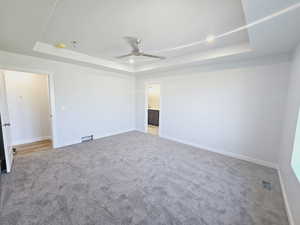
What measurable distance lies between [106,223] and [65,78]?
12.1 feet

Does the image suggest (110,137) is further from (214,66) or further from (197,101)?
(214,66)

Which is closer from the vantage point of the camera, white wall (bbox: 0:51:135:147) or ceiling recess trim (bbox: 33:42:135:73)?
ceiling recess trim (bbox: 33:42:135:73)

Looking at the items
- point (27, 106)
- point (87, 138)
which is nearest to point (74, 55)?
point (27, 106)

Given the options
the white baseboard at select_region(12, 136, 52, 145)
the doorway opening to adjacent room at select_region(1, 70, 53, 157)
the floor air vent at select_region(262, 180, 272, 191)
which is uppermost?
the doorway opening to adjacent room at select_region(1, 70, 53, 157)

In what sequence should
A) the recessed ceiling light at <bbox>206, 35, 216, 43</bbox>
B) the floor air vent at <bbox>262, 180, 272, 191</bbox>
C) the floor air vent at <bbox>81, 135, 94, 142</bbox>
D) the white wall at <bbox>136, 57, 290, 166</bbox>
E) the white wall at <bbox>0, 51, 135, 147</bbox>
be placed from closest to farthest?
the floor air vent at <bbox>262, 180, 272, 191</bbox> < the recessed ceiling light at <bbox>206, 35, 216, 43</bbox> < the white wall at <bbox>136, 57, 290, 166</bbox> < the white wall at <bbox>0, 51, 135, 147</bbox> < the floor air vent at <bbox>81, 135, 94, 142</bbox>

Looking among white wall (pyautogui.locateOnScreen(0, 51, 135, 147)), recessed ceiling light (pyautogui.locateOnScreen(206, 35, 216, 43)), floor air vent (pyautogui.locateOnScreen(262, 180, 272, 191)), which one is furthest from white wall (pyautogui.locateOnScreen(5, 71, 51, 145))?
floor air vent (pyautogui.locateOnScreen(262, 180, 272, 191))

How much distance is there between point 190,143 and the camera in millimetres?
4242

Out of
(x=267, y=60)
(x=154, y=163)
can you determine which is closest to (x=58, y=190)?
(x=154, y=163)

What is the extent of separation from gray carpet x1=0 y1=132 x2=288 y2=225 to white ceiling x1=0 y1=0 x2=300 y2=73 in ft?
7.65

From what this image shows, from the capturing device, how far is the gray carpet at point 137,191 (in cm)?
163

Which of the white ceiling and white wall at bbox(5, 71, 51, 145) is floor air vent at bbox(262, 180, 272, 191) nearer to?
the white ceiling

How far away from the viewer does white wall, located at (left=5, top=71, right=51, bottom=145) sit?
3869 millimetres

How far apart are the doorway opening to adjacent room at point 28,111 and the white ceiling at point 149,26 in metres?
1.50

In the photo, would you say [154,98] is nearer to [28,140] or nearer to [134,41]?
[134,41]
